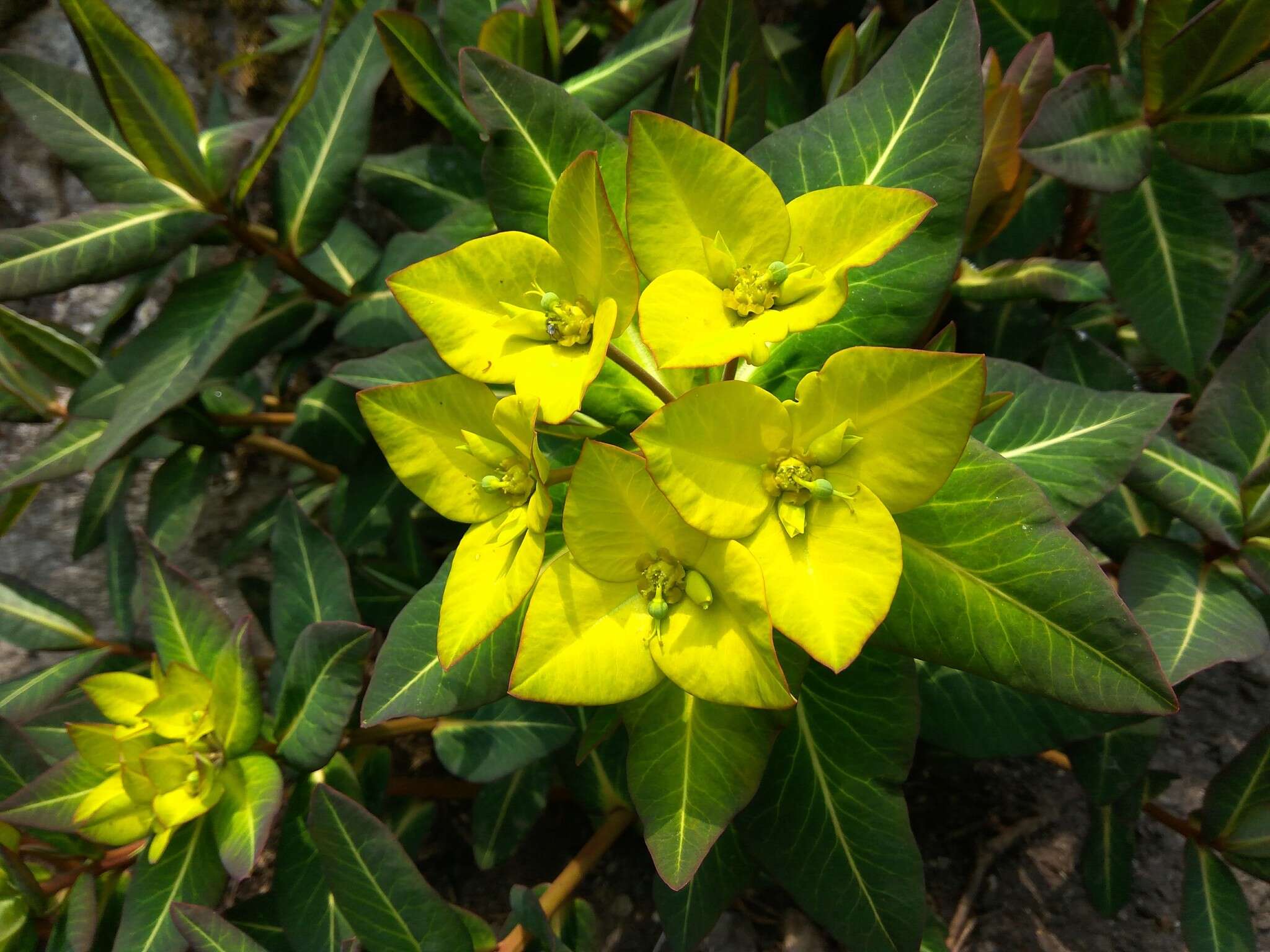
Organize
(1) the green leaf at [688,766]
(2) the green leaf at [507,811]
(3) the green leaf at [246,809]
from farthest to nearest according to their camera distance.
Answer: (2) the green leaf at [507,811] < (3) the green leaf at [246,809] < (1) the green leaf at [688,766]

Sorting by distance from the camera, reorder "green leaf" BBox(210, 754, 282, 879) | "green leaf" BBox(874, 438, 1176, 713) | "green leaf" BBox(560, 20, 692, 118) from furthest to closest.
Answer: "green leaf" BBox(560, 20, 692, 118) < "green leaf" BBox(210, 754, 282, 879) < "green leaf" BBox(874, 438, 1176, 713)

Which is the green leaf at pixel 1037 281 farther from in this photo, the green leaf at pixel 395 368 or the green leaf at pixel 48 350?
the green leaf at pixel 48 350

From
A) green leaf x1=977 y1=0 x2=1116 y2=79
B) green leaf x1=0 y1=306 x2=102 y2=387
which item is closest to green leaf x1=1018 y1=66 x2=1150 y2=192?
green leaf x1=977 y1=0 x2=1116 y2=79

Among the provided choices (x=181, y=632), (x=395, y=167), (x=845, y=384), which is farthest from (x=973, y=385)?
(x=395, y=167)

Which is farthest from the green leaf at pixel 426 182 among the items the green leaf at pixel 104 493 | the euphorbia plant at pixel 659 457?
the green leaf at pixel 104 493

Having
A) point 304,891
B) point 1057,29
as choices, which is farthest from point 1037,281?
point 304,891

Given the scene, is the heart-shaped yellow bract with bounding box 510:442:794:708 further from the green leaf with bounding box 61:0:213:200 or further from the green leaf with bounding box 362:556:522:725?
the green leaf with bounding box 61:0:213:200
